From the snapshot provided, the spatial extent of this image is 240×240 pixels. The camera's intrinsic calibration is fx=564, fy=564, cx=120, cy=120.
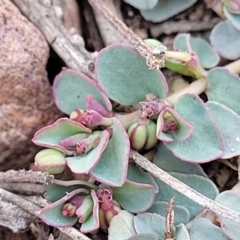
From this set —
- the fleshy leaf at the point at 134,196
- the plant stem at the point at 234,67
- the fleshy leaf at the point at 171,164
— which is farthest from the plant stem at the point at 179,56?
the fleshy leaf at the point at 134,196

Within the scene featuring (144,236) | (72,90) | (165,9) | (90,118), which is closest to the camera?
(144,236)

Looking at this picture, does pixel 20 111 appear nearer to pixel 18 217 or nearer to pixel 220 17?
pixel 18 217

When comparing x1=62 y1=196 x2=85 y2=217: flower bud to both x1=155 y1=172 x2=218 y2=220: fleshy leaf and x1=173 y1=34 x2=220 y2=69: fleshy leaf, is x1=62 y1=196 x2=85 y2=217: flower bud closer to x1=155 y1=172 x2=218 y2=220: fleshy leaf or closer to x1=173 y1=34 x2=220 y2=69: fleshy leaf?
x1=155 y1=172 x2=218 y2=220: fleshy leaf

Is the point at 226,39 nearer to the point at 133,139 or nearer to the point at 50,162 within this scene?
the point at 133,139

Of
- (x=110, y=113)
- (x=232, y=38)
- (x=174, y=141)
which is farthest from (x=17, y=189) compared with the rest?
(x=232, y=38)

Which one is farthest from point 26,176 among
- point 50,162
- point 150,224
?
point 150,224

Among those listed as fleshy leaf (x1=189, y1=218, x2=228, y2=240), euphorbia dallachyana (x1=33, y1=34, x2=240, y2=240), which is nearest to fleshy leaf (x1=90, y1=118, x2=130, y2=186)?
euphorbia dallachyana (x1=33, y1=34, x2=240, y2=240)

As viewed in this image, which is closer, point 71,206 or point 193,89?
point 71,206

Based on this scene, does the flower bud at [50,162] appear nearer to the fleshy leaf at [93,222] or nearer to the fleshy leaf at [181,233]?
the fleshy leaf at [93,222]
